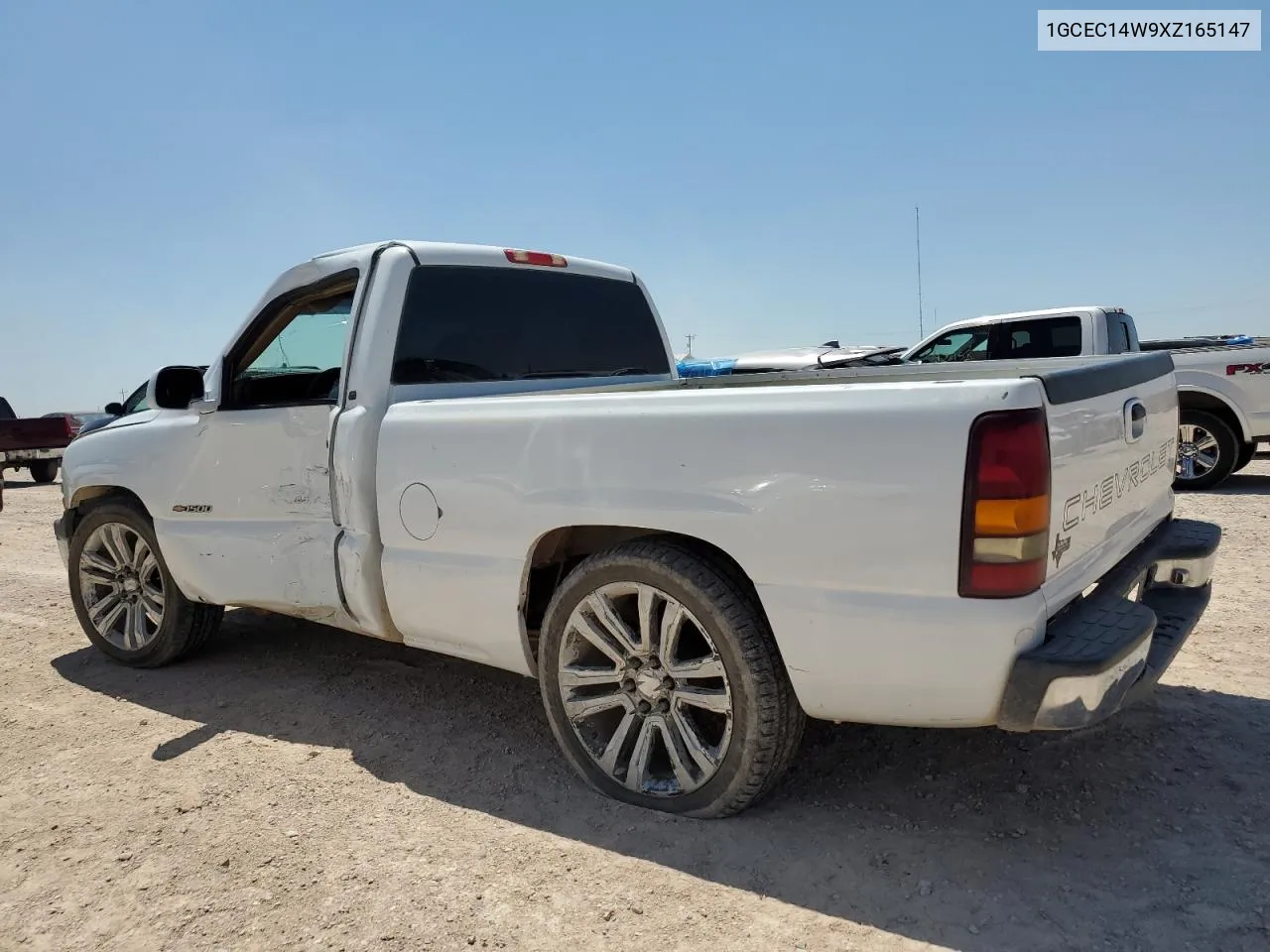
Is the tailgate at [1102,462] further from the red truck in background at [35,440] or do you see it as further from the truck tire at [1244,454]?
the red truck in background at [35,440]

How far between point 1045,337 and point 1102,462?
7.81m

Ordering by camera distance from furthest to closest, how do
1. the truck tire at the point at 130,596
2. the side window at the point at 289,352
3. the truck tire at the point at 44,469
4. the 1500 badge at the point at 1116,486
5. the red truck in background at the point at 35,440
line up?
the truck tire at the point at 44,469, the red truck in background at the point at 35,440, the truck tire at the point at 130,596, the side window at the point at 289,352, the 1500 badge at the point at 1116,486

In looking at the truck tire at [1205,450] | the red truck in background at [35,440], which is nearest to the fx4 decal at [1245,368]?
the truck tire at [1205,450]

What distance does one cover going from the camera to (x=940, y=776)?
3.00 metres

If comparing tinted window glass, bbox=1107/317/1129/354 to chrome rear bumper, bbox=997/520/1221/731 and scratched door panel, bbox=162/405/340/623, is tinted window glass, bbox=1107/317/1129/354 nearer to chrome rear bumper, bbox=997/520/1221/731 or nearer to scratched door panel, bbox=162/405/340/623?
chrome rear bumper, bbox=997/520/1221/731

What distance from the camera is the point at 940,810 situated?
2.79m

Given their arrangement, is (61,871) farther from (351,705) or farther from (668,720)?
(668,720)

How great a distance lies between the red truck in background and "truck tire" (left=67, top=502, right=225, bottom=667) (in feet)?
42.7

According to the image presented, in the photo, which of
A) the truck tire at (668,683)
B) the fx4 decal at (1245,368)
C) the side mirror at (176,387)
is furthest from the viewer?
the fx4 decal at (1245,368)

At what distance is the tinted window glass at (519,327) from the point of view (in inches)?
142

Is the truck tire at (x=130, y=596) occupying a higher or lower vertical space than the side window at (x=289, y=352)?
lower

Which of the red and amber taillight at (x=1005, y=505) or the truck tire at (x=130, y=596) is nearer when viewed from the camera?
the red and amber taillight at (x=1005, y=505)

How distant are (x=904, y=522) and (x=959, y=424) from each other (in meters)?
0.28

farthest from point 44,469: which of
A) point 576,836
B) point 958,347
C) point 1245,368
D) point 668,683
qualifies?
point 1245,368
